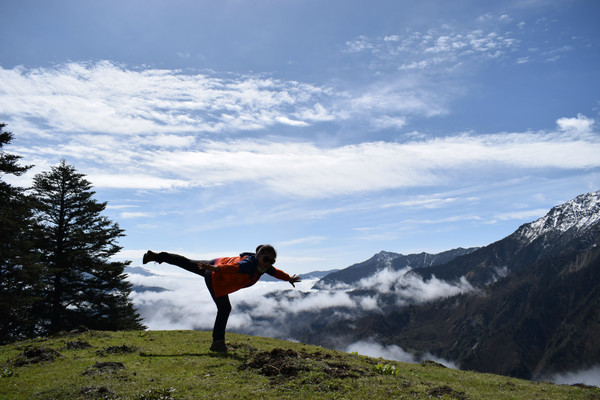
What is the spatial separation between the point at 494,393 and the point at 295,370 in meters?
6.81

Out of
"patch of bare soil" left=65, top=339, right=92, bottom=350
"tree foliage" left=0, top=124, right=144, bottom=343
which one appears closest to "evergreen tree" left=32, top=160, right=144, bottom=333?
"tree foliage" left=0, top=124, right=144, bottom=343

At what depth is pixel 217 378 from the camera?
35.0 feet

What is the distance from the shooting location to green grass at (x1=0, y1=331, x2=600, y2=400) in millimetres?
9422

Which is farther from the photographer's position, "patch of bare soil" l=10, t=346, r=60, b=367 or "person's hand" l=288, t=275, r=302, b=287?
"person's hand" l=288, t=275, r=302, b=287

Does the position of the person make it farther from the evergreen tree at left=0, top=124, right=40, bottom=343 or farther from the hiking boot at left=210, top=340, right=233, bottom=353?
the evergreen tree at left=0, top=124, right=40, bottom=343

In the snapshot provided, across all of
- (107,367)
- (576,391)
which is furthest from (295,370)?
(576,391)

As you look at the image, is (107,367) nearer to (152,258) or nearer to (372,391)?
(152,258)

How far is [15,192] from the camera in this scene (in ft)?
93.8

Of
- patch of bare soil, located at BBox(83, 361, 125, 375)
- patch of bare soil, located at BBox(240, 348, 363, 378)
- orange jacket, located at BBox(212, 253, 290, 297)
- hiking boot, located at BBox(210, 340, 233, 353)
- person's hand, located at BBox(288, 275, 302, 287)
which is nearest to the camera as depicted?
patch of bare soil, located at BBox(240, 348, 363, 378)

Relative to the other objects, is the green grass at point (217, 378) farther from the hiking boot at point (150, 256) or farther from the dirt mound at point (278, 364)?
the hiking boot at point (150, 256)

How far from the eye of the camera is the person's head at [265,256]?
527 inches

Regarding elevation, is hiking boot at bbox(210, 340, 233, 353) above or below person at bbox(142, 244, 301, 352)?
below

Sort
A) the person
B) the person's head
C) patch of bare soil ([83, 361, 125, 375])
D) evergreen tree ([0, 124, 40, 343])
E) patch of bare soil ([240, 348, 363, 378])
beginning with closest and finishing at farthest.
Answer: patch of bare soil ([240, 348, 363, 378]) → patch of bare soil ([83, 361, 125, 375]) → the person → the person's head → evergreen tree ([0, 124, 40, 343])

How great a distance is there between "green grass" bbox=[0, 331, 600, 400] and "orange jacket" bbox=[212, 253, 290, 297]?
2.42 m
